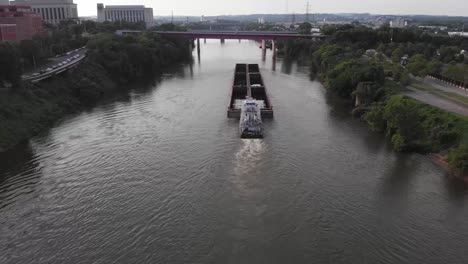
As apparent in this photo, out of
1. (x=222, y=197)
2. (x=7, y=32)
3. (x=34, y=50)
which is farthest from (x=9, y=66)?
(x=7, y=32)

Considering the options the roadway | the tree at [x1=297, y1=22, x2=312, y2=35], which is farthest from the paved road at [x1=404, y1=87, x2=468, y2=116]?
the tree at [x1=297, y1=22, x2=312, y2=35]

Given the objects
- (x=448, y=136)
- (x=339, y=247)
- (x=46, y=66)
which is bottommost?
(x=339, y=247)

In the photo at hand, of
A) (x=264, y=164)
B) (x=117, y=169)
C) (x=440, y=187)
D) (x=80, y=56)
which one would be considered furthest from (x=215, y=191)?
(x=80, y=56)

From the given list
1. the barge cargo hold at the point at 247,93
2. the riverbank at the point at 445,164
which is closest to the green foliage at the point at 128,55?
the barge cargo hold at the point at 247,93

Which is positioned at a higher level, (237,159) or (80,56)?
(80,56)

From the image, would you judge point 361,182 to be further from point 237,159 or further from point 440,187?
point 237,159

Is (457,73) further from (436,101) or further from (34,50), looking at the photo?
(34,50)

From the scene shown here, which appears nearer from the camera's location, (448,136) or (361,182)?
(361,182)

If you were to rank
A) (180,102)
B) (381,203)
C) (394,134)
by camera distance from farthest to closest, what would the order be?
(180,102), (394,134), (381,203)
